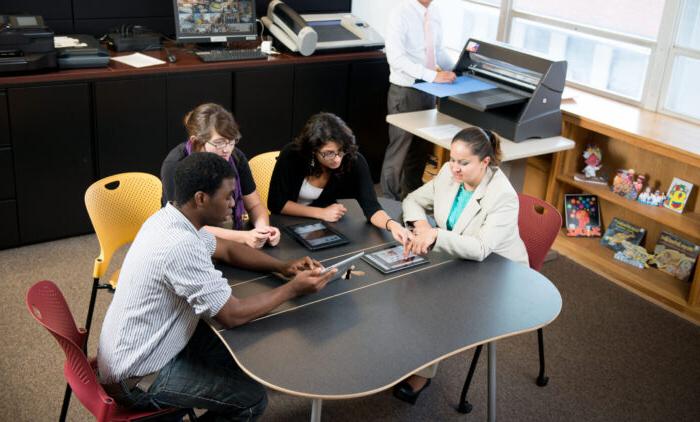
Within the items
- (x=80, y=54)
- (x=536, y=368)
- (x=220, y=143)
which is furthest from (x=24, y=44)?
(x=536, y=368)

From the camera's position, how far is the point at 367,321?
2.37m

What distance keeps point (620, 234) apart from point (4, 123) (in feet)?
11.9

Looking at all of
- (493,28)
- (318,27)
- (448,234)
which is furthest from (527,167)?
(448,234)

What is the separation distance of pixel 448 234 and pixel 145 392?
1.22m

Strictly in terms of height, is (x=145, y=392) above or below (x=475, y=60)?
below

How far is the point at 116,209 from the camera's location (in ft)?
10.3

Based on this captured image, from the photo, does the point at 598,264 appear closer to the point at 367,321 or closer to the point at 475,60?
the point at 475,60

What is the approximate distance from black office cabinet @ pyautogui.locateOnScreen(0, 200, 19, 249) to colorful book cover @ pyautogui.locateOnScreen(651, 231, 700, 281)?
370 centimetres

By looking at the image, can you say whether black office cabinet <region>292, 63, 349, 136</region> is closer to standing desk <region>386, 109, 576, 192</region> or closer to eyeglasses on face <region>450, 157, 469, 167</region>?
standing desk <region>386, 109, 576, 192</region>

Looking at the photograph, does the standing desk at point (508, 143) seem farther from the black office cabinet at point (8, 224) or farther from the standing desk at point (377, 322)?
the black office cabinet at point (8, 224)

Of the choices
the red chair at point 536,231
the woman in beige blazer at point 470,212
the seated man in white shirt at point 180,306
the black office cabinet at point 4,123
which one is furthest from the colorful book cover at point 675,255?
the black office cabinet at point 4,123

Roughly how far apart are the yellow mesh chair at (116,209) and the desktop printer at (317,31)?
1922 mm

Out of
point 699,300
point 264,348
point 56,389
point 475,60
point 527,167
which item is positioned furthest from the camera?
point 527,167

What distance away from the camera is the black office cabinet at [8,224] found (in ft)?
13.8
